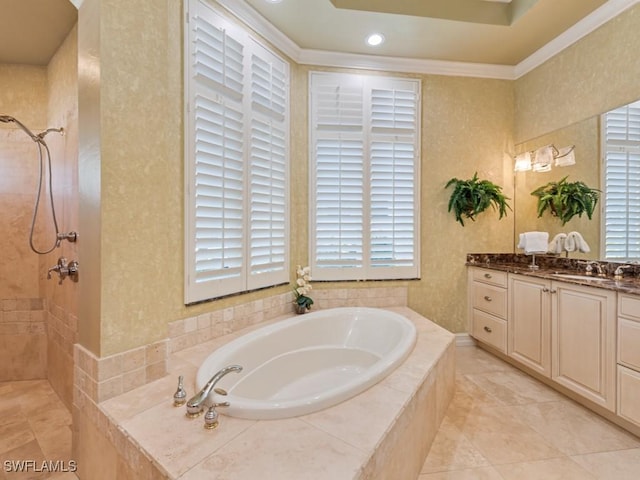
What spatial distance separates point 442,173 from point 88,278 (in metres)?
3.07

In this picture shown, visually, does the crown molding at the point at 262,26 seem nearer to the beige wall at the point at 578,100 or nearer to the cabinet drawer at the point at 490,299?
the beige wall at the point at 578,100

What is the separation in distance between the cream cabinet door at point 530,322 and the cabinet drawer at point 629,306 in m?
0.50

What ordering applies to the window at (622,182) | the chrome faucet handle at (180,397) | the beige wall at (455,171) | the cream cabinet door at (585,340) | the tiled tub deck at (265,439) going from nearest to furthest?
the tiled tub deck at (265,439), the chrome faucet handle at (180,397), the cream cabinet door at (585,340), the window at (622,182), the beige wall at (455,171)

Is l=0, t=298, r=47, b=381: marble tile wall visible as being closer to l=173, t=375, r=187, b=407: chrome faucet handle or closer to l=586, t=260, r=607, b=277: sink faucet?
l=173, t=375, r=187, b=407: chrome faucet handle

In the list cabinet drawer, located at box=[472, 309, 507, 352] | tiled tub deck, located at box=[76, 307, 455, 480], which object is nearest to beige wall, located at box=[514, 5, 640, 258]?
cabinet drawer, located at box=[472, 309, 507, 352]

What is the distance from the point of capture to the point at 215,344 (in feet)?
6.70

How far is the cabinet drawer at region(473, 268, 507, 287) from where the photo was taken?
281 centimetres

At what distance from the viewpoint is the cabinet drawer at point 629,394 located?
176cm

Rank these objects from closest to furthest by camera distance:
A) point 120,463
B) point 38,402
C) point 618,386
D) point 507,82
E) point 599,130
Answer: point 120,463 < point 618,386 < point 38,402 < point 599,130 < point 507,82

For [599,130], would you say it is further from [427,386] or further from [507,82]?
[427,386]

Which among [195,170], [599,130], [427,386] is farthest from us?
[599,130]

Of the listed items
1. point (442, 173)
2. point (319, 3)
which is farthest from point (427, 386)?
point (319, 3)

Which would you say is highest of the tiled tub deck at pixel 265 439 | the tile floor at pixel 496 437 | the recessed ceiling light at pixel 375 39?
the recessed ceiling light at pixel 375 39

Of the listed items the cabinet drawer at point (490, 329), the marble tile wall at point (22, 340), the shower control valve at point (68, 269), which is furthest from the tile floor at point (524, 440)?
the marble tile wall at point (22, 340)
